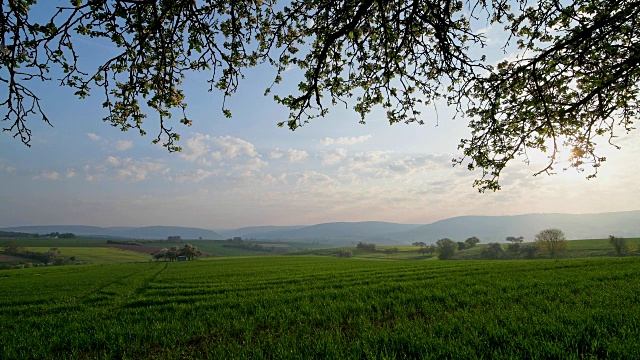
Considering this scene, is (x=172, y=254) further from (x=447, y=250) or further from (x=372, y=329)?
(x=372, y=329)

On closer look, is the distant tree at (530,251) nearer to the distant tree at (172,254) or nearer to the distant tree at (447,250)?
the distant tree at (447,250)

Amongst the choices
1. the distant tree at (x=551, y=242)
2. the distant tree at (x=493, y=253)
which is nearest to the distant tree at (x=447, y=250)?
the distant tree at (x=493, y=253)

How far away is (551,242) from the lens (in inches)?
2908

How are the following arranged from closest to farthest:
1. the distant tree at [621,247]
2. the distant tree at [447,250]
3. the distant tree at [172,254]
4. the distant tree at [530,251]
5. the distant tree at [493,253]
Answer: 1. the distant tree at [621,247]
2. the distant tree at [530,251]
3. the distant tree at [493,253]
4. the distant tree at [172,254]
5. the distant tree at [447,250]

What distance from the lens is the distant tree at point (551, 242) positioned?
72.6 m

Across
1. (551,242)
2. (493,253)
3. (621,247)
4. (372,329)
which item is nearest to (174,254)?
(493,253)

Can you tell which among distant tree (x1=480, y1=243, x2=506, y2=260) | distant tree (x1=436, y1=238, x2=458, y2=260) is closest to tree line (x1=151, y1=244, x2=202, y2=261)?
distant tree (x1=436, y1=238, x2=458, y2=260)

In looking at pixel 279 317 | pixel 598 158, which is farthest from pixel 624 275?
pixel 279 317

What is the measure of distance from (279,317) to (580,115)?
11.7 meters

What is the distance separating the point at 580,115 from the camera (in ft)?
30.3

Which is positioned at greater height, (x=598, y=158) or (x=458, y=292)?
(x=598, y=158)

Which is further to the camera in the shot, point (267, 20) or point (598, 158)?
point (598, 158)

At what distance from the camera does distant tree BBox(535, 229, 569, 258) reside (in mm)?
72562

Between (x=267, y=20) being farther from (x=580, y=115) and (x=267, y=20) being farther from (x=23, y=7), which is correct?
(x=580, y=115)
